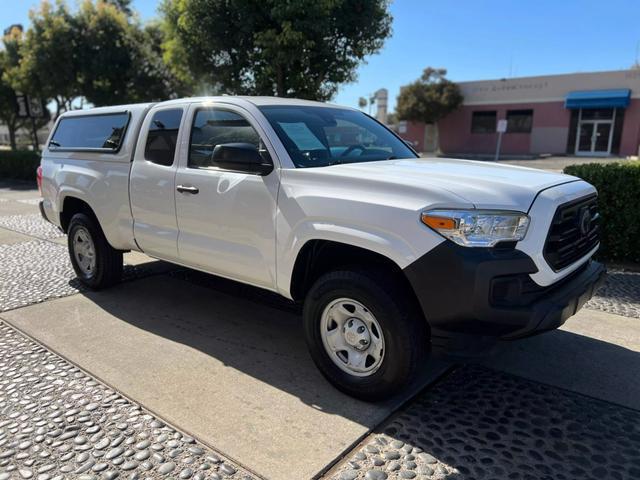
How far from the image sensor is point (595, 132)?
32.6m

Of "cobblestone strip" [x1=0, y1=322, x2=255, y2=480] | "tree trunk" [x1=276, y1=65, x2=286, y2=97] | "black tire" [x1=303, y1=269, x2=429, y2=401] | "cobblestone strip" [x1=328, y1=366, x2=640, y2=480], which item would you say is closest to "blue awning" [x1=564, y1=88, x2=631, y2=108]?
"tree trunk" [x1=276, y1=65, x2=286, y2=97]

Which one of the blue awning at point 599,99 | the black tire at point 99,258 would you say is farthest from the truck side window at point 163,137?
the blue awning at point 599,99

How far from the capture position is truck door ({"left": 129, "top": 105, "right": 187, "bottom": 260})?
4.27 metres

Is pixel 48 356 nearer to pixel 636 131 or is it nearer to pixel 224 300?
pixel 224 300

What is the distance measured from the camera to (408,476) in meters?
2.54

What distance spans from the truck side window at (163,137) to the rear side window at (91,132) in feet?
1.59

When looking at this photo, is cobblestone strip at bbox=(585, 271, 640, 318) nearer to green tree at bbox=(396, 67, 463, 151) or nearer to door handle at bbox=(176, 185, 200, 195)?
door handle at bbox=(176, 185, 200, 195)

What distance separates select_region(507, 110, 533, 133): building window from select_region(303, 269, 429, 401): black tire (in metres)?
35.8

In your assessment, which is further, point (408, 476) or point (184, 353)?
point (184, 353)

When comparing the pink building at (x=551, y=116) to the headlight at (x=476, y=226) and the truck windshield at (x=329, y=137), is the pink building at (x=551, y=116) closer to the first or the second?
the truck windshield at (x=329, y=137)

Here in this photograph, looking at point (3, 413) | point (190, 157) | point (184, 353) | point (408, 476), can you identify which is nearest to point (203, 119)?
point (190, 157)

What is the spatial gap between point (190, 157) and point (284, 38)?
6.77 m

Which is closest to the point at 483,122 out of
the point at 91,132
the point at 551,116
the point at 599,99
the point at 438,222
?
the point at 551,116

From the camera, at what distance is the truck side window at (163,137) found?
4309 millimetres
